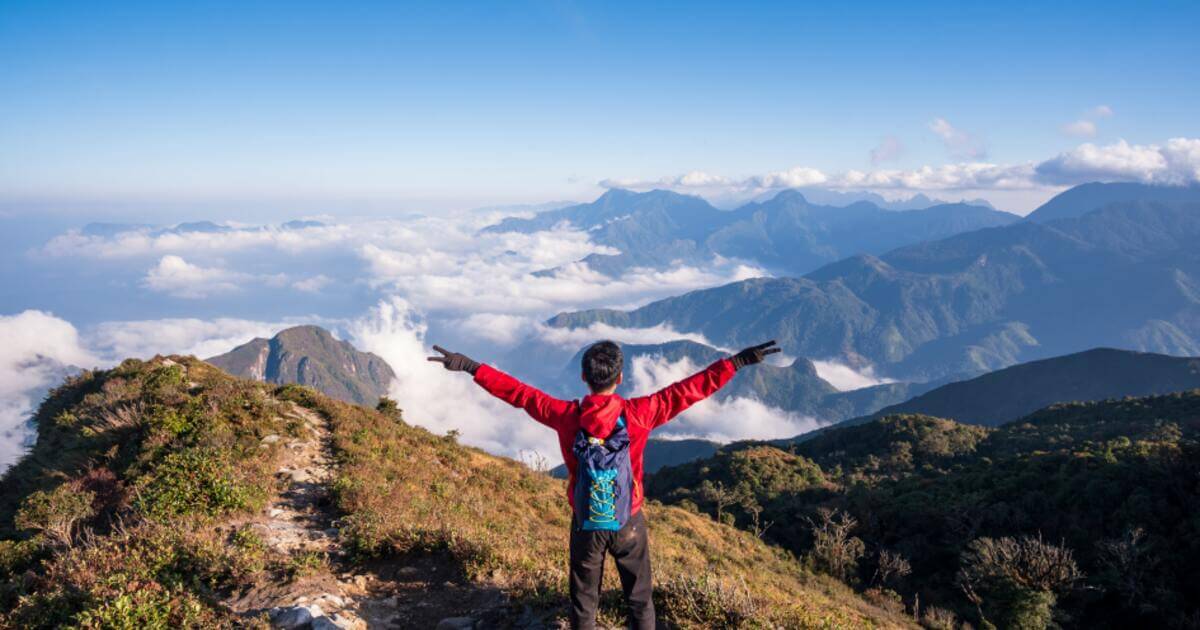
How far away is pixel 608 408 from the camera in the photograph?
486 cm

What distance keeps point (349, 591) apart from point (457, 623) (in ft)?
5.59

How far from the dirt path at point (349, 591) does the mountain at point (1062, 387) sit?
193 m

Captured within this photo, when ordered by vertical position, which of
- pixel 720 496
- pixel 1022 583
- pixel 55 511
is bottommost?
pixel 720 496

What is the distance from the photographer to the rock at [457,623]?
20.0 ft

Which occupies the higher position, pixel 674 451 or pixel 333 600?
pixel 333 600

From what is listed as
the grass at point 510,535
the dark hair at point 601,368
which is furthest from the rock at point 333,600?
the dark hair at point 601,368

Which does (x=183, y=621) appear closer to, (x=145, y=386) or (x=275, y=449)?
(x=275, y=449)

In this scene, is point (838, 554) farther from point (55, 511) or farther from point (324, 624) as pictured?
point (55, 511)

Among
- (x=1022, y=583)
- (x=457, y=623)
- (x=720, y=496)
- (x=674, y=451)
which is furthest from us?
Answer: (x=674, y=451)

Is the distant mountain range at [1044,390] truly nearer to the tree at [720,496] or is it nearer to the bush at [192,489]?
the tree at [720,496]

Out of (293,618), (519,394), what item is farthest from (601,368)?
(293,618)

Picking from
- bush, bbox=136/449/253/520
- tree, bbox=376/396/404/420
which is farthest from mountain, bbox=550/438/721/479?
bush, bbox=136/449/253/520

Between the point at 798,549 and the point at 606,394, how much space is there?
86.2ft

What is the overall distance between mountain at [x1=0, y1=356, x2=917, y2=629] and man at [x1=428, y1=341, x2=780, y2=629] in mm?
1380
